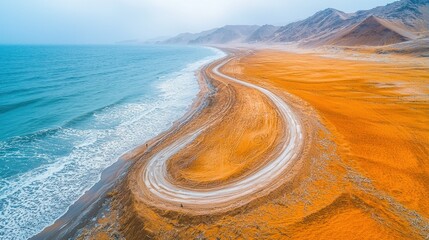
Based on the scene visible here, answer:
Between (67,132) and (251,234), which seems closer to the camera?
(251,234)

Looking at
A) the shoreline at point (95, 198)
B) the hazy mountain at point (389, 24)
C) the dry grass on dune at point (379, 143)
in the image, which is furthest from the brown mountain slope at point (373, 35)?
the shoreline at point (95, 198)

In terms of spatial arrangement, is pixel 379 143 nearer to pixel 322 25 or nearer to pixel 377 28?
pixel 377 28

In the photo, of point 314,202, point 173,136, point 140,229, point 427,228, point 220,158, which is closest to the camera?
point 427,228

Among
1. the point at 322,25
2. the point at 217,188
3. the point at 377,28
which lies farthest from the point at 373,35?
the point at 217,188

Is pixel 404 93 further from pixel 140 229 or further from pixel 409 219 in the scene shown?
pixel 140 229

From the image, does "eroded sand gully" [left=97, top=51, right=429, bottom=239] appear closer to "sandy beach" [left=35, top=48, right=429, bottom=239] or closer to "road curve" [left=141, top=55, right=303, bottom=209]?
"sandy beach" [left=35, top=48, right=429, bottom=239]

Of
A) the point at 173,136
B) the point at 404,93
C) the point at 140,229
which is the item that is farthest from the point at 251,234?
the point at 404,93
